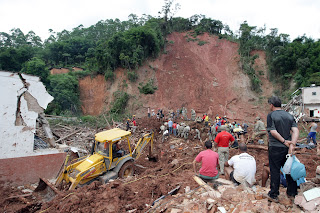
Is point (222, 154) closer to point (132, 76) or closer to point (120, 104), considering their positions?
point (120, 104)

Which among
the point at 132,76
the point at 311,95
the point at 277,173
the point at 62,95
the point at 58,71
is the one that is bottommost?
the point at 277,173

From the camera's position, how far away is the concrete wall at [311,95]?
701 inches

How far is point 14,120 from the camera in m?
7.51

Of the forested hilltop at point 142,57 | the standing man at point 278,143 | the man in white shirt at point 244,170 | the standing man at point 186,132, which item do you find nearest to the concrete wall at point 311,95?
the forested hilltop at point 142,57

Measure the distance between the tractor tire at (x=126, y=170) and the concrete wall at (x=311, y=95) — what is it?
19221 millimetres

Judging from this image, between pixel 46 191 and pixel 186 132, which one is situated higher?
pixel 186 132

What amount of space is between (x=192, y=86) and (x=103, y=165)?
2110 centimetres

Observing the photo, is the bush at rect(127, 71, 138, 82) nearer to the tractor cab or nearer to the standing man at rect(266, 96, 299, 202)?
the tractor cab

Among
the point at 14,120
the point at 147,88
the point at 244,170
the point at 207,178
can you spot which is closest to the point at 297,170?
the point at 244,170

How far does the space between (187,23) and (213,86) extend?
748 inches

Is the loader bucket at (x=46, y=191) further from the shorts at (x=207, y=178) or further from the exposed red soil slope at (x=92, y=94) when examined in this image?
the exposed red soil slope at (x=92, y=94)

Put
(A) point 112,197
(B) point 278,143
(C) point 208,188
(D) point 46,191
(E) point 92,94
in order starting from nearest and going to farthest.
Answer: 1. (B) point 278,143
2. (C) point 208,188
3. (A) point 112,197
4. (D) point 46,191
5. (E) point 92,94

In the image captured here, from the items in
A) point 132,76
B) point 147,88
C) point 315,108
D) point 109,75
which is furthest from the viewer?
point 109,75

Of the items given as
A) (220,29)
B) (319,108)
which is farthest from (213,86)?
(220,29)
